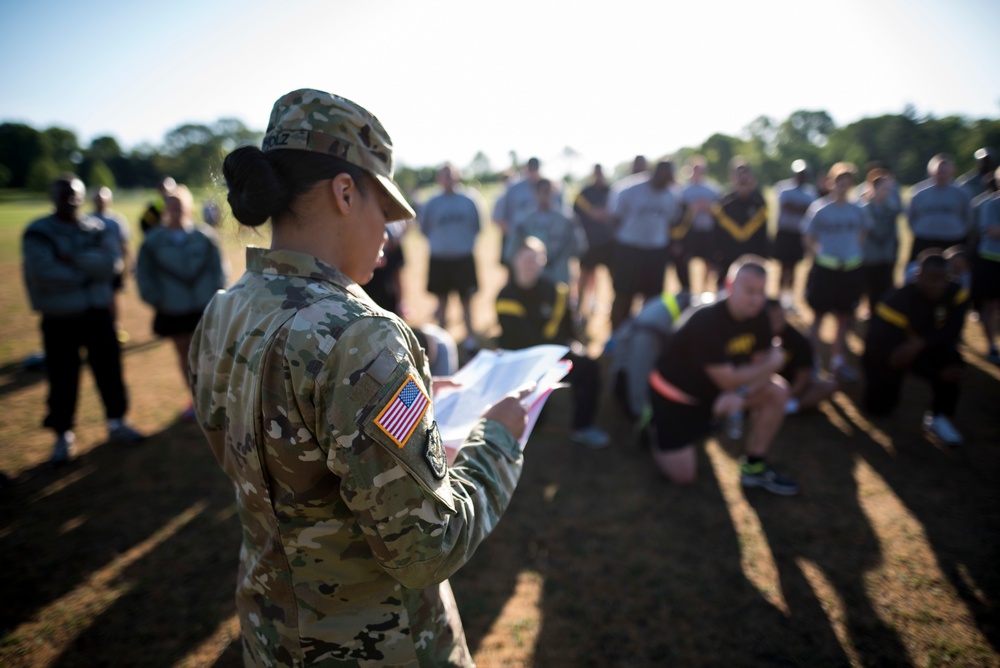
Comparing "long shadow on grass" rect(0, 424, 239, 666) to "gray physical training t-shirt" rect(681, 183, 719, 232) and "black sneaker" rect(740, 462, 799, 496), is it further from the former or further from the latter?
"gray physical training t-shirt" rect(681, 183, 719, 232)

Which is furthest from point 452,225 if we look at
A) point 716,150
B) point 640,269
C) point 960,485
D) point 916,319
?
point 716,150

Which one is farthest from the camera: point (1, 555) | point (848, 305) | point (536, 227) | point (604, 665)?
point (536, 227)

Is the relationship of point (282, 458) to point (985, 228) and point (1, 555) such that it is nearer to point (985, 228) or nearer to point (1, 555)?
point (1, 555)

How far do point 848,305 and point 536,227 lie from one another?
3.83 meters

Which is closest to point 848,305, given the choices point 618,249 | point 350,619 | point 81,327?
point 618,249

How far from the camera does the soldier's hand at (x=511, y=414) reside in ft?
4.60

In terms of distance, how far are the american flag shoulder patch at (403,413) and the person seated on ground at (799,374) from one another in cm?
454

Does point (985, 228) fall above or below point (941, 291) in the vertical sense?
above

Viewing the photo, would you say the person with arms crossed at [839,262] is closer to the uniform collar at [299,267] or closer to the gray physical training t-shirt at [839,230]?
the gray physical training t-shirt at [839,230]

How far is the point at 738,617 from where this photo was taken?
114 inches

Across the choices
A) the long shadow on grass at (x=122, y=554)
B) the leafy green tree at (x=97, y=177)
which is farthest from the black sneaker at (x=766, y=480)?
the leafy green tree at (x=97, y=177)

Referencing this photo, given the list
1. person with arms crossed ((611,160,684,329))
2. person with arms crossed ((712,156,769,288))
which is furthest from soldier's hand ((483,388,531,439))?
person with arms crossed ((712,156,769,288))

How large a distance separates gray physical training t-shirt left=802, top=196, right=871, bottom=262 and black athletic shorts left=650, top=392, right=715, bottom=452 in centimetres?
317

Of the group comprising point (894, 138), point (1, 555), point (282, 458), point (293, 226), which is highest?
point (894, 138)
